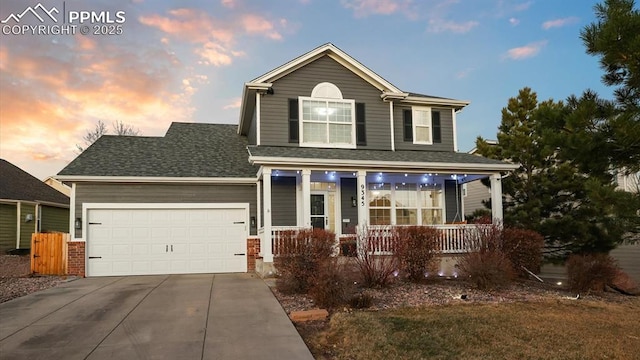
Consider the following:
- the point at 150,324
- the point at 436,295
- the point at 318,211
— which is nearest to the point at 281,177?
the point at 318,211

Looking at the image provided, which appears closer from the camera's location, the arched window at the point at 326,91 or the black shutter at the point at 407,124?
the arched window at the point at 326,91

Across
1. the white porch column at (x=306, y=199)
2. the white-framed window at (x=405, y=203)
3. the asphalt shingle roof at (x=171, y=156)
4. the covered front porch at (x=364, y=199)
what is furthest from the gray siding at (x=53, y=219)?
the white-framed window at (x=405, y=203)

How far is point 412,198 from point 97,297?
996 centimetres

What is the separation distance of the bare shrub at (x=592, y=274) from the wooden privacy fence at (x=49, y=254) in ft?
45.2

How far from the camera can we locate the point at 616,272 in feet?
33.1

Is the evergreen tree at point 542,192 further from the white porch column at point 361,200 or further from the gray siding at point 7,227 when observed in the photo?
the gray siding at point 7,227

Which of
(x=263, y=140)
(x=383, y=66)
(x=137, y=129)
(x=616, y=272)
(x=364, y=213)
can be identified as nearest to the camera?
(x=616, y=272)

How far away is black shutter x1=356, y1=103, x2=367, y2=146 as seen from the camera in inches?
571

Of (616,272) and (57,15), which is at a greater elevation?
(57,15)

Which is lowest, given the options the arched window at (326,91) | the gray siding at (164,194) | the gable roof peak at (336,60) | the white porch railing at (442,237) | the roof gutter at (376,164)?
the white porch railing at (442,237)

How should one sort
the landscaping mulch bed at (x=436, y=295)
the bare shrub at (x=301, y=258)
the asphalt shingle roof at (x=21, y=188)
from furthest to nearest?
1. the asphalt shingle roof at (x=21, y=188)
2. the bare shrub at (x=301, y=258)
3. the landscaping mulch bed at (x=436, y=295)

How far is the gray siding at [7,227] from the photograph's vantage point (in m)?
19.3

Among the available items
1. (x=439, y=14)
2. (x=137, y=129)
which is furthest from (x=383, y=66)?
(x=137, y=129)

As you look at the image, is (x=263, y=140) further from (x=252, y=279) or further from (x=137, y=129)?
(x=137, y=129)
